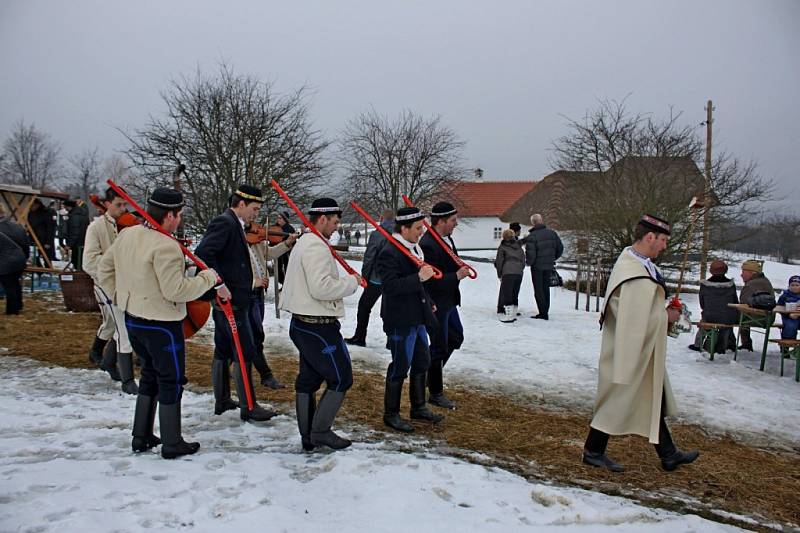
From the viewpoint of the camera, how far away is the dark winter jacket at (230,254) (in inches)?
191

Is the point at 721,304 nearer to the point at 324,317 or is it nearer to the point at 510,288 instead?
the point at 510,288

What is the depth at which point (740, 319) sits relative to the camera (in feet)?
26.9

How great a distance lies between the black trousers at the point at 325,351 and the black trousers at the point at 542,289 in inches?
304

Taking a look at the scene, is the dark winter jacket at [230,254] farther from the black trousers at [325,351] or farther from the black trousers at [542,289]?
the black trousers at [542,289]

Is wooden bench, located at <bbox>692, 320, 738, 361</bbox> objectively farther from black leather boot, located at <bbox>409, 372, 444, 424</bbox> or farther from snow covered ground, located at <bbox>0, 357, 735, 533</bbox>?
snow covered ground, located at <bbox>0, 357, 735, 533</bbox>

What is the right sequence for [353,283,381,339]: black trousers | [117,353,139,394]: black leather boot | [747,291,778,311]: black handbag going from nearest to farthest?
[117,353,139,394]: black leather boot
[747,291,778,311]: black handbag
[353,283,381,339]: black trousers

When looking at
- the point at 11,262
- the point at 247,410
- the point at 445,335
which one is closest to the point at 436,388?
the point at 445,335

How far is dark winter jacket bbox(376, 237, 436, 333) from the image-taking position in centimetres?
471

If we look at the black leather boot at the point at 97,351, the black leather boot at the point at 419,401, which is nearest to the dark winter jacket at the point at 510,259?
the black leather boot at the point at 419,401

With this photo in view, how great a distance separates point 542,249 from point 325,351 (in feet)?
26.7

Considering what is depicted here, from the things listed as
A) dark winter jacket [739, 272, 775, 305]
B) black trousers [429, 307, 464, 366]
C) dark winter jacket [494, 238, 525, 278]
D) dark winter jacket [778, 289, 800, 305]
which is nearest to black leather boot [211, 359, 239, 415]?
black trousers [429, 307, 464, 366]

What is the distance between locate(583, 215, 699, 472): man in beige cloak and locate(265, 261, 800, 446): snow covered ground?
5.84 feet

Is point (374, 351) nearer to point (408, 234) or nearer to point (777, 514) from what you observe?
point (408, 234)

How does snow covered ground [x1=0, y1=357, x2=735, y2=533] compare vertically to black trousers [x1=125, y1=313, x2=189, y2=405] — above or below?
below
